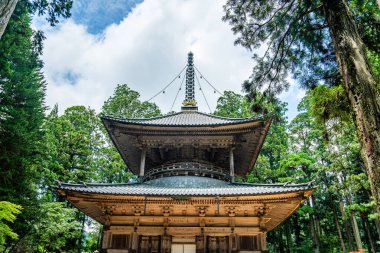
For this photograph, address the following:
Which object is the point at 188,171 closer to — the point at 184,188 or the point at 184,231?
the point at 184,188

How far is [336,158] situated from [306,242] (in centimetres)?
958

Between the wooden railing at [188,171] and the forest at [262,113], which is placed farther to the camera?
the wooden railing at [188,171]

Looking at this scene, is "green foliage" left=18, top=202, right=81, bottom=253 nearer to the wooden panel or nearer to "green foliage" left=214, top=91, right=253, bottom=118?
the wooden panel

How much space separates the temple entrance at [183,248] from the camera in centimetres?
1000

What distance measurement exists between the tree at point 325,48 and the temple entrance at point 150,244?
6.31 metres

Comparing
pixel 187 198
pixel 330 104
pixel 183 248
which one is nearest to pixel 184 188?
pixel 187 198

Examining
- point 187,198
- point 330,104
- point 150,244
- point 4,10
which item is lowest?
point 150,244

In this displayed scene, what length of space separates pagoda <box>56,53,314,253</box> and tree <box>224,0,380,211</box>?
3.22m

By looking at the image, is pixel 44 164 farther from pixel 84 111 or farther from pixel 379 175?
pixel 379 175

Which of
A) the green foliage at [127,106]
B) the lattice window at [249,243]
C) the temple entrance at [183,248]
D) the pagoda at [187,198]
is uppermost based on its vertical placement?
the green foliage at [127,106]

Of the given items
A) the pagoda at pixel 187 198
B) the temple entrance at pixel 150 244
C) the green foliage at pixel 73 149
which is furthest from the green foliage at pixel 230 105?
the temple entrance at pixel 150 244

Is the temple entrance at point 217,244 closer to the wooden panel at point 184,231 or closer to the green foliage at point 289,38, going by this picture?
the wooden panel at point 184,231

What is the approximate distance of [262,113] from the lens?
8219 millimetres

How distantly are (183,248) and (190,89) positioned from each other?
39.4 ft
